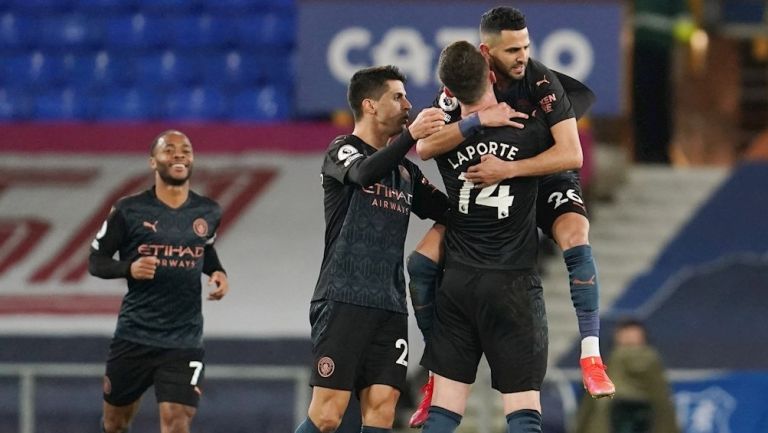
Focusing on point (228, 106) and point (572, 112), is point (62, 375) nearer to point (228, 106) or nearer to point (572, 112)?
point (228, 106)

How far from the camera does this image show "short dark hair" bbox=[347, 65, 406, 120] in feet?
23.5

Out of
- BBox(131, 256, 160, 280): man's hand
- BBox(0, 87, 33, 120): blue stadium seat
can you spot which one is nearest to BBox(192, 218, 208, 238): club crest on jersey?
BBox(131, 256, 160, 280): man's hand

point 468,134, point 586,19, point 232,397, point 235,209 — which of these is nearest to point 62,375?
point 232,397

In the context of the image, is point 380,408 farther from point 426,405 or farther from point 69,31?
point 69,31

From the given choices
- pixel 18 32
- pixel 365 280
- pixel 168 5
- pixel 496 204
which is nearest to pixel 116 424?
pixel 365 280

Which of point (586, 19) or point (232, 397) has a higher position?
point (586, 19)

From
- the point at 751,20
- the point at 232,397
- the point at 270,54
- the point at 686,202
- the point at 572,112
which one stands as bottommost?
the point at 232,397

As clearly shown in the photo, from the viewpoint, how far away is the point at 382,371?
7.18m

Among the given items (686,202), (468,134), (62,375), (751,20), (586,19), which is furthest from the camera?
(751,20)

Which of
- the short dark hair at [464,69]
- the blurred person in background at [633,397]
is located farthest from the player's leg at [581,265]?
the blurred person in background at [633,397]

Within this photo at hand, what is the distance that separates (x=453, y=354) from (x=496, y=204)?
0.63 meters

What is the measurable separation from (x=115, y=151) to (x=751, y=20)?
7756 millimetres

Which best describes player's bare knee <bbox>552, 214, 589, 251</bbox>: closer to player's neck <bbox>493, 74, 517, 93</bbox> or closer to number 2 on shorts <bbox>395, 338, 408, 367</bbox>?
player's neck <bbox>493, 74, 517, 93</bbox>

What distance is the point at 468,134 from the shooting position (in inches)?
265
